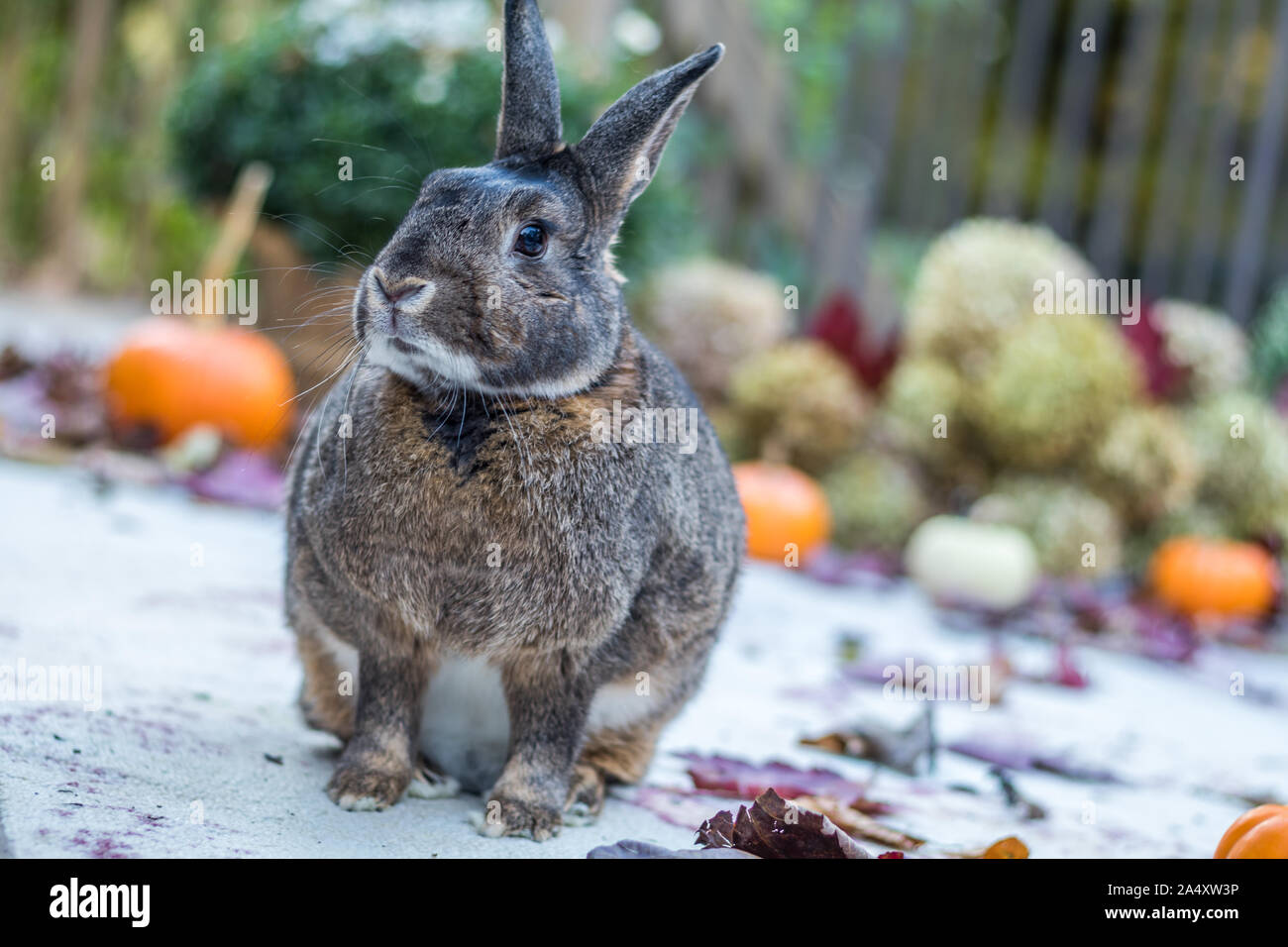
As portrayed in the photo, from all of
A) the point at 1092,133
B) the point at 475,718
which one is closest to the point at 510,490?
the point at 475,718

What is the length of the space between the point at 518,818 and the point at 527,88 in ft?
3.81

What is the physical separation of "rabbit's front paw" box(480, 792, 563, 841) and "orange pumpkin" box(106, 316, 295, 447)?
333cm

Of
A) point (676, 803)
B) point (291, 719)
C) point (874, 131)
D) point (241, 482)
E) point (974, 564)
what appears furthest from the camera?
point (874, 131)

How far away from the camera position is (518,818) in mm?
1967

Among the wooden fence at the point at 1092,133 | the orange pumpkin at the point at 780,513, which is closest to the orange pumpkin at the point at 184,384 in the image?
the orange pumpkin at the point at 780,513

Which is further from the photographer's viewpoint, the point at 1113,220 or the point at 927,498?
the point at 1113,220

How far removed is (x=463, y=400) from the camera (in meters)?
1.97

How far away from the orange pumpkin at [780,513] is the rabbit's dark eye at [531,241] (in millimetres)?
3175

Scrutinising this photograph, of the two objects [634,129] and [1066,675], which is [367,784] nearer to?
[634,129]

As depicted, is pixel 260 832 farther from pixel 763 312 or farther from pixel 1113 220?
pixel 1113 220

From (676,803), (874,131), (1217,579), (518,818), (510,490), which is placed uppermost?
(874,131)

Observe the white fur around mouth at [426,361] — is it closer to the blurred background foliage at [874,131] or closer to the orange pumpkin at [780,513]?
the orange pumpkin at [780,513]

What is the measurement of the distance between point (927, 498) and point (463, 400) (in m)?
4.31
